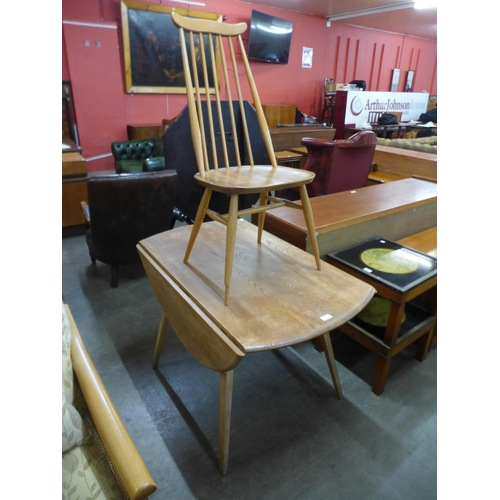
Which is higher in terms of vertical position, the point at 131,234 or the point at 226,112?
the point at 226,112

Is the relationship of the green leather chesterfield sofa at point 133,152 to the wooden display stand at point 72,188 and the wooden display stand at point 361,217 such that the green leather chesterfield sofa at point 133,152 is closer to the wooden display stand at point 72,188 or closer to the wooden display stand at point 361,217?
the wooden display stand at point 72,188

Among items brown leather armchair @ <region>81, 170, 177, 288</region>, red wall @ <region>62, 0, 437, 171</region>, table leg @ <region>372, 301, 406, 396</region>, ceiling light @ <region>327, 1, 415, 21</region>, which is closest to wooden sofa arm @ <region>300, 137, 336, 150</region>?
brown leather armchair @ <region>81, 170, 177, 288</region>

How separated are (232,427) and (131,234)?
5.17 feet

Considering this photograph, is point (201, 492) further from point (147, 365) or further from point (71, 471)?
point (147, 365)

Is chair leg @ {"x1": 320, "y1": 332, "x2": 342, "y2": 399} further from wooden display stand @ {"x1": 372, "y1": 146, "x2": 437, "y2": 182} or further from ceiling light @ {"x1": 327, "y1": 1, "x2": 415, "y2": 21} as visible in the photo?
ceiling light @ {"x1": 327, "y1": 1, "x2": 415, "y2": 21}

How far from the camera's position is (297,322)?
1126 mm

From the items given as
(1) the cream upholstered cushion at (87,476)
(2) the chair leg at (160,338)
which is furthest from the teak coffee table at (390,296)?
(1) the cream upholstered cushion at (87,476)

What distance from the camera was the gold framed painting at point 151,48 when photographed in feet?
15.6

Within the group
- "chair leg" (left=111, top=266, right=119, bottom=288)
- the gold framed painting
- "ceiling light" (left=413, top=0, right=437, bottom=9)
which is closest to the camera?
"chair leg" (left=111, top=266, right=119, bottom=288)

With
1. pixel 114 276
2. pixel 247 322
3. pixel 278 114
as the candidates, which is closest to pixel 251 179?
pixel 247 322

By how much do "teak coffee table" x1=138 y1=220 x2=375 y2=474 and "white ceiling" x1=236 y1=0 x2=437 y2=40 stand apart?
19.0ft

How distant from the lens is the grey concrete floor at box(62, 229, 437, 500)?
1384mm
